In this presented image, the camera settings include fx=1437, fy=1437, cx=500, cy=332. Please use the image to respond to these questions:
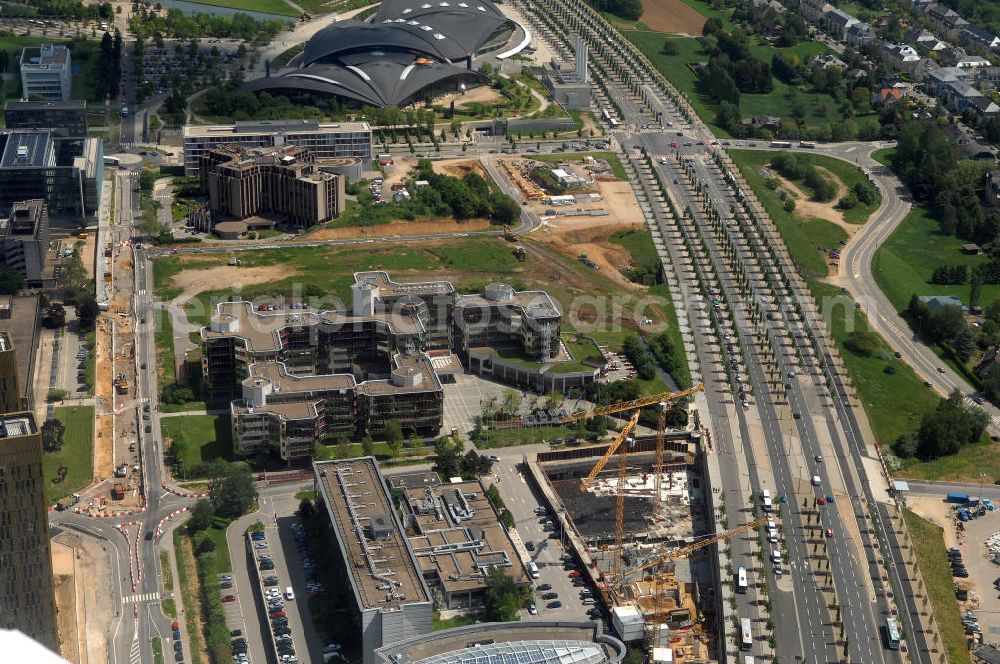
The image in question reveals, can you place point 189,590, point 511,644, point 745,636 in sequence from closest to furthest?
point 511,644 → point 745,636 → point 189,590

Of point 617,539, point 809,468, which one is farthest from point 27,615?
point 809,468

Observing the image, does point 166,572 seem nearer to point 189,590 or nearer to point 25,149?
point 189,590

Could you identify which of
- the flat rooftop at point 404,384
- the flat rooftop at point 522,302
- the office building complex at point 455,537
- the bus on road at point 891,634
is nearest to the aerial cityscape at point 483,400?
the office building complex at point 455,537

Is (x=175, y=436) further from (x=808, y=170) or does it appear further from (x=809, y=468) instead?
(x=808, y=170)

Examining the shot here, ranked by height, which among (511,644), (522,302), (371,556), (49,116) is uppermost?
(511,644)

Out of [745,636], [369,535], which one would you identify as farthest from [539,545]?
[745,636]

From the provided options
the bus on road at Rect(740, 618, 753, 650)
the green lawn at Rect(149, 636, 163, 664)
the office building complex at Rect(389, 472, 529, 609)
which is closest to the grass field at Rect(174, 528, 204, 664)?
the green lawn at Rect(149, 636, 163, 664)
